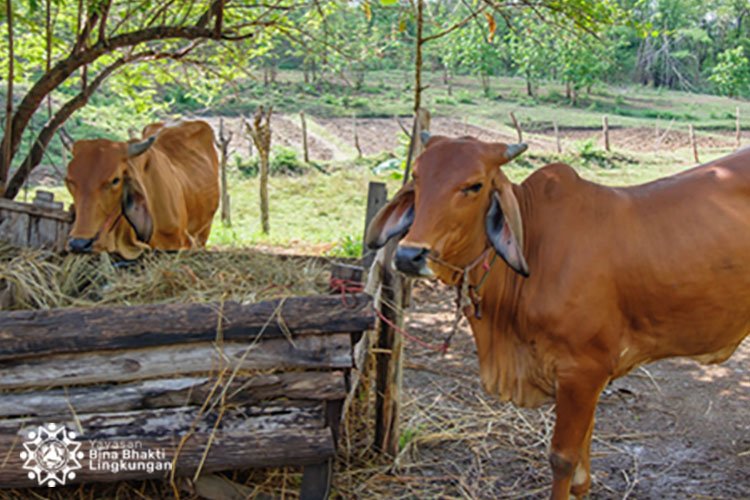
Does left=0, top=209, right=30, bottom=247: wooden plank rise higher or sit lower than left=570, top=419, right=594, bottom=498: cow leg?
higher

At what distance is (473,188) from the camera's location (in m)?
3.09

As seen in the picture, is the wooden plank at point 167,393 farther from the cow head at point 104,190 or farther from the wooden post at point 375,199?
the cow head at point 104,190

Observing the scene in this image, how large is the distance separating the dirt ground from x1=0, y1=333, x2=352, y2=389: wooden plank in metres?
0.87

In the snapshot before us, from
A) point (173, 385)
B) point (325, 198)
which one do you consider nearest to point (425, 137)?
point (173, 385)

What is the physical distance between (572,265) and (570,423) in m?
0.68

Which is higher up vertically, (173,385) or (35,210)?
(35,210)

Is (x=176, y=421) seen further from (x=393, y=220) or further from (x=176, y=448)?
(x=393, y=220)

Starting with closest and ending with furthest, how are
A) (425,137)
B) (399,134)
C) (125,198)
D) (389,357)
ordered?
(425,137)
(389,357)
(125,198)
(399,134)

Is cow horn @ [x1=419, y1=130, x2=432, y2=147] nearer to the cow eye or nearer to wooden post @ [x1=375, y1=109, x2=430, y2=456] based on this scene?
wooden post @ [x1=375, y1=109, x2=430, y2=456]

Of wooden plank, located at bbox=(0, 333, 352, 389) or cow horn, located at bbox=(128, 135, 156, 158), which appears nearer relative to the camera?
wooden plank, located at bbox=(0, 333, 352, 389)

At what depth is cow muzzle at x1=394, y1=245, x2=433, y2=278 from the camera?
291cm

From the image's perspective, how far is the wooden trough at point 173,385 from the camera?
9.80 feet

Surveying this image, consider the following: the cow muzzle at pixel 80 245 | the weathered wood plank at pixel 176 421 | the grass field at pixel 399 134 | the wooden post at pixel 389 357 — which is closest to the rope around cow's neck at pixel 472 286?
the wooden post at pixel 389 357

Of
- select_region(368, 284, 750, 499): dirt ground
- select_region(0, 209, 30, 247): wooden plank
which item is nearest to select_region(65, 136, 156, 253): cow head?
select_region(0, 209, 30, 247): wooden plank
